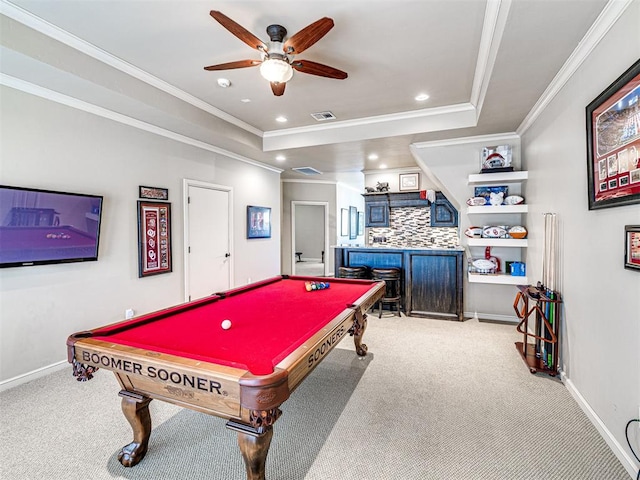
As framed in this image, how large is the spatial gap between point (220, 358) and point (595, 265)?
241 cm

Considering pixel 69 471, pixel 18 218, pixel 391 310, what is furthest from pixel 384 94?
pixel 69 471

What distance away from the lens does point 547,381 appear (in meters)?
2.66

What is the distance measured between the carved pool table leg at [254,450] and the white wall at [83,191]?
2580mm

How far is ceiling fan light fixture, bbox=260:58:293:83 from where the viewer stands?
7.55 ft

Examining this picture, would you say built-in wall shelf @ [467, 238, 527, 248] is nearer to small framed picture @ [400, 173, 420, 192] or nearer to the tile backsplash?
the tile backsplash

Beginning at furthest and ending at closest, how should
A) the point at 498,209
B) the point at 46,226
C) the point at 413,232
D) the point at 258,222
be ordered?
1. the point at 413,232
2. the point at 258,222
3. the point at 498,209
4. the point at 46,226

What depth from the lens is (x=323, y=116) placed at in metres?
4.20

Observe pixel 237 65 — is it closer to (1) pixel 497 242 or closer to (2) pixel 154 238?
(2) pixel 154 238

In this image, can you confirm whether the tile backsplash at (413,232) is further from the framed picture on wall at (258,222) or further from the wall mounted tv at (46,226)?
the wall mounted tv at (46,226)

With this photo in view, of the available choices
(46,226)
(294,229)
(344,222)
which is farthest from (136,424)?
(344,222)

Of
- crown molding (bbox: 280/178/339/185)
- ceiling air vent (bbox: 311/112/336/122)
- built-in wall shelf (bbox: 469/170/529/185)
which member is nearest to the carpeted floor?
built-in wall shelf (bbox: 469/170/529/185)

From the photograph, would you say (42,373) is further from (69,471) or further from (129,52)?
(129,52)

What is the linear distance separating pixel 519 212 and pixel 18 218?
204 inches

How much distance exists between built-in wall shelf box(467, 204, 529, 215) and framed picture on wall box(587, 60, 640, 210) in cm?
190
